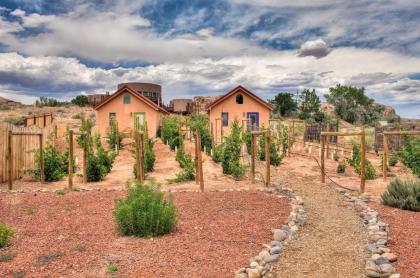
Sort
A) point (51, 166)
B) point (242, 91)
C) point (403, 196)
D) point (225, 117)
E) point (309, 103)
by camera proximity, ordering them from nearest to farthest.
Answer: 1. point (403, 196)
2. point (51, 166)
3. point (242, 91)
4. point (225, 117)
5. point (309, 103)

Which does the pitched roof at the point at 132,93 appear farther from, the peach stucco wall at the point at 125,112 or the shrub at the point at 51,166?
the shrub at the point at 51,166

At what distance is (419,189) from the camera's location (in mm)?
9391

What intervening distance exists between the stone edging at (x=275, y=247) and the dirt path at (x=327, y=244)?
131mm

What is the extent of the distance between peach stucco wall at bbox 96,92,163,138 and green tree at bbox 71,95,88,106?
30.8m

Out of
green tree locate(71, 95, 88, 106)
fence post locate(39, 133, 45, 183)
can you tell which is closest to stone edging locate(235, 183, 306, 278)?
fence post locate(39, 133, 45, 183)

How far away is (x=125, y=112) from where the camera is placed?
2658 centimetres

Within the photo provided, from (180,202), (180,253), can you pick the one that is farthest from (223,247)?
(180,202)

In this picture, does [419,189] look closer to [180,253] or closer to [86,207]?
[180,253]

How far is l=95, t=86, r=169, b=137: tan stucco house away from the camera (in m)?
26.4

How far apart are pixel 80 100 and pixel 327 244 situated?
54643 mm

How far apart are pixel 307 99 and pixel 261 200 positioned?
43.2 metres

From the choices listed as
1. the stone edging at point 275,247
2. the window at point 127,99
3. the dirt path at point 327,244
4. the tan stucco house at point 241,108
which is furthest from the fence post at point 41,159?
the tan stucco house at point 241,108

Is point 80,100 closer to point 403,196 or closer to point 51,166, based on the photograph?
point 51,166

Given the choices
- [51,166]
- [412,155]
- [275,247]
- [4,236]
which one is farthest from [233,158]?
[4,236]
